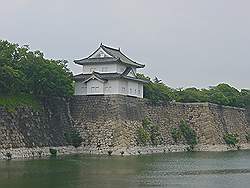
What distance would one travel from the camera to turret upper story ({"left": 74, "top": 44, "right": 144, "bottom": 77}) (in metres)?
46.1

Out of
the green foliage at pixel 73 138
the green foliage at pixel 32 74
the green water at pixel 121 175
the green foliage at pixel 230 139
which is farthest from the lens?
the green foliage at pixel 230 139

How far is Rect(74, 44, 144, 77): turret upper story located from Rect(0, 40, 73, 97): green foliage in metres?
3.59

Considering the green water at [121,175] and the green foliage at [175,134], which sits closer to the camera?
the green water at [121,175]

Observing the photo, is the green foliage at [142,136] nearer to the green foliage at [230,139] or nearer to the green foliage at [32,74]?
the green foliage at [32,74]

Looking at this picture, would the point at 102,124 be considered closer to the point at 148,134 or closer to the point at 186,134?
the point at 148,134

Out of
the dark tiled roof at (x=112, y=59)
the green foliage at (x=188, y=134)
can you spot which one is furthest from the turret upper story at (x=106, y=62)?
the green foliage at (x=188, y=134)

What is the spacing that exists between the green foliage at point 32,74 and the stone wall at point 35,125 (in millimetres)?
1472

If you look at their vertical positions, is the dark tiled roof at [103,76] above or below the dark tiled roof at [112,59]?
below

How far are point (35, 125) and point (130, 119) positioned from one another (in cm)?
866

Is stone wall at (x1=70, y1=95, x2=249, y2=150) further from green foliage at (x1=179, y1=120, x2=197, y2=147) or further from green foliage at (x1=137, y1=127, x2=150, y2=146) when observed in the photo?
green foliage at (x1=179, y1=120, x2=197, y2=147)

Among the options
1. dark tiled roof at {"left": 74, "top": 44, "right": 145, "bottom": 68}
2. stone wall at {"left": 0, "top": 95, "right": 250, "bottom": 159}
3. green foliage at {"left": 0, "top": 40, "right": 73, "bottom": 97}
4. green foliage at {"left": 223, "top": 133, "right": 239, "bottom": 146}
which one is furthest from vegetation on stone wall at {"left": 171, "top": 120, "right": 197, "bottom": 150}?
green foliage at {"left": 0, "top": 40, "right": 73, "bottom": 97}

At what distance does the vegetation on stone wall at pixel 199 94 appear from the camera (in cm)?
5184

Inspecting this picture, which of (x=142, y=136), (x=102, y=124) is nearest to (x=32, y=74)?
(x=102, y=124)

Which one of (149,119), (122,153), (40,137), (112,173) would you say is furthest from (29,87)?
(112,173)
